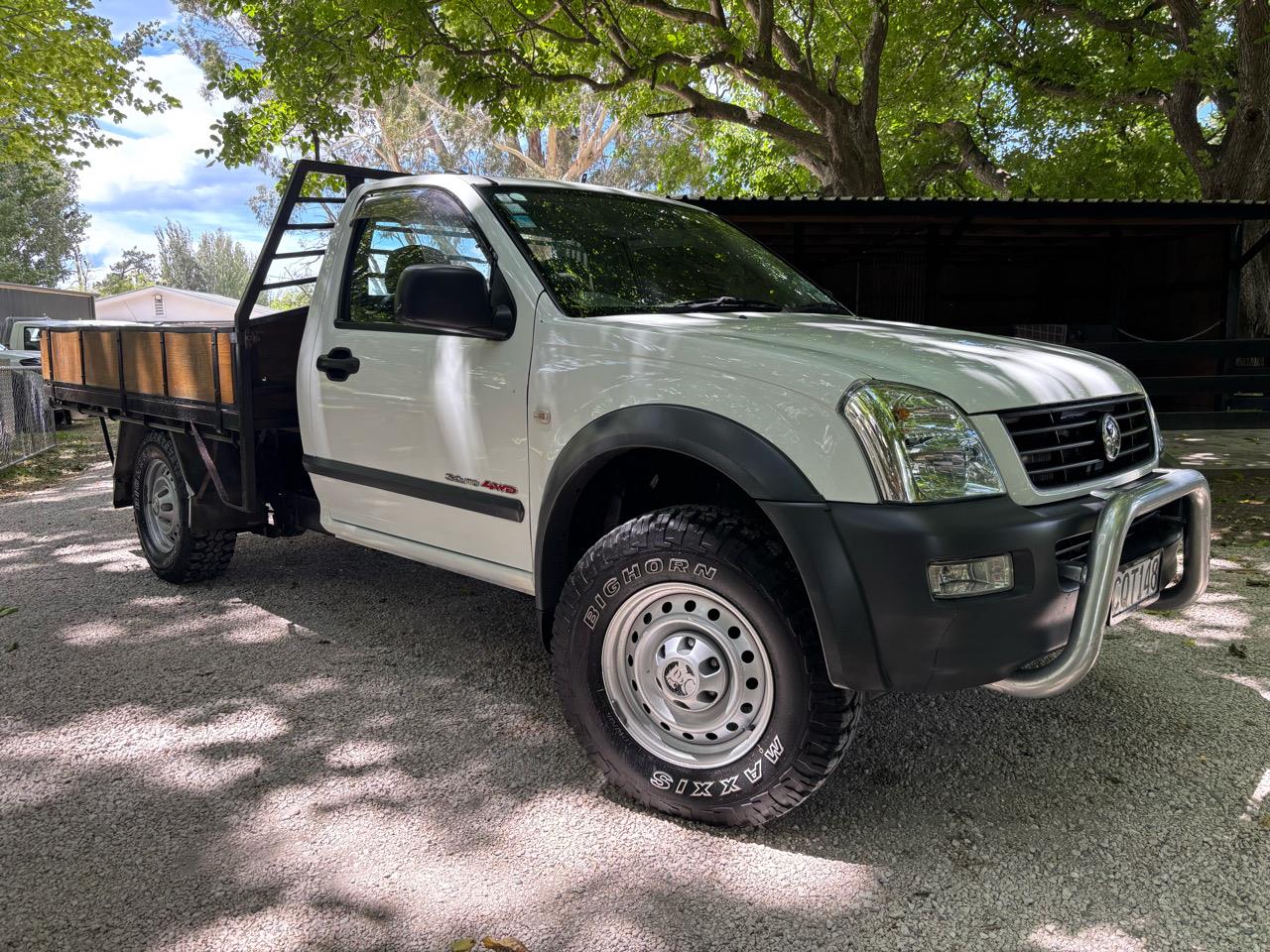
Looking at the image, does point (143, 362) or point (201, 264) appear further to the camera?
point (201, 264)

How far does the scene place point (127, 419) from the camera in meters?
5.61

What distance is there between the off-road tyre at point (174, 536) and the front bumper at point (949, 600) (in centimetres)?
386

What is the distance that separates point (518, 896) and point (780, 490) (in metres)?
1.27

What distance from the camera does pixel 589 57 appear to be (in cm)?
1423

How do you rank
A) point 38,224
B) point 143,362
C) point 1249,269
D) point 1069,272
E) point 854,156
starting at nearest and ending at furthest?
point 143,362 < point 1249,269 < point 854,156 < point 1069,272 < point 38,224

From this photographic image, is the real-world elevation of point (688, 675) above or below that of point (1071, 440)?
below

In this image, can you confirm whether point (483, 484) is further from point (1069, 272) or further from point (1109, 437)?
point (1069, 272)

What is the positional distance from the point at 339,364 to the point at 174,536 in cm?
212

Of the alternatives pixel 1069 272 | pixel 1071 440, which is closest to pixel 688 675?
pixel 1071 440

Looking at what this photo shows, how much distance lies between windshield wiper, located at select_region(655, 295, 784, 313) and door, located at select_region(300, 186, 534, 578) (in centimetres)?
55

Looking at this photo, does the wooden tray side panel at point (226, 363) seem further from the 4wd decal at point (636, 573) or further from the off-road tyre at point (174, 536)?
the 4wd decal at point (636, 573)

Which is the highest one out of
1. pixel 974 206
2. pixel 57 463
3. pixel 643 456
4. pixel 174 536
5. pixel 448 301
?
pixel 974 206

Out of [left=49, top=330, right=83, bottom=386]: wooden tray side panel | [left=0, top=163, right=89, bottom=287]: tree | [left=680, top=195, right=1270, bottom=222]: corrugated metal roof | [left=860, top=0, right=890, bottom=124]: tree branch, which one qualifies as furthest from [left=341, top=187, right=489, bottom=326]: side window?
[left=0, top=163, right=89, bottom=287]: tree

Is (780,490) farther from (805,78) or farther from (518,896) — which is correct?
(805,78)
